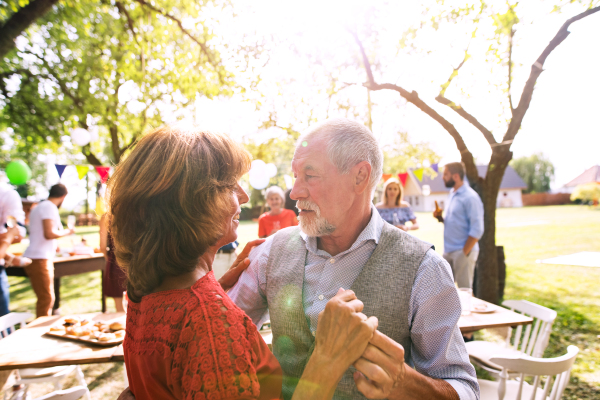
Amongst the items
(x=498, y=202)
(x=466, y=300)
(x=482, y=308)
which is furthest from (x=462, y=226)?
(x=498, y=202)

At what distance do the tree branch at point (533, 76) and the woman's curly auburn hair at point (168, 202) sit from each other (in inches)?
224

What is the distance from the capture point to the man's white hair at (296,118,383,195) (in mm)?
1600

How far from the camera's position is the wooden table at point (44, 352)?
2.29 metres

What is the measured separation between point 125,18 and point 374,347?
337 inches

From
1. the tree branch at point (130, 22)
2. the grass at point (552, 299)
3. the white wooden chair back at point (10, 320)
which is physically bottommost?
the grass at point (552, 299)

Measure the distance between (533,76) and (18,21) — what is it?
279 inches

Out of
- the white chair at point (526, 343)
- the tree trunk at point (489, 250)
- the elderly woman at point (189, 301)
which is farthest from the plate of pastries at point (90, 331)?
the tree trunk at point (489, 250)

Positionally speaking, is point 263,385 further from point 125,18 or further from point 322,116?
point 125,18

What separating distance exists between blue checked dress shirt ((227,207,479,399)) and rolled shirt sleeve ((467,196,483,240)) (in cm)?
395

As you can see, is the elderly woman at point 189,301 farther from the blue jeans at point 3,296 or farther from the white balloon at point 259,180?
the white balloon at point 259,180

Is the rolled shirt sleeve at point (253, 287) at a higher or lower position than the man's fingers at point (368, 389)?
higher

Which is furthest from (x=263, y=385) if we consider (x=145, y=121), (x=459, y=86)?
(x=145, y=121)

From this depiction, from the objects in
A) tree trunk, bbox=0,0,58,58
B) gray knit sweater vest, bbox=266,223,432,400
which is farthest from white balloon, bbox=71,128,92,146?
gray knit sweater vest, bbox=266,223,432,400

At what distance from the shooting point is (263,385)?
39.3 inches
